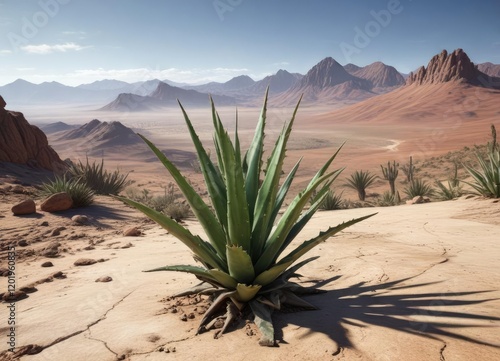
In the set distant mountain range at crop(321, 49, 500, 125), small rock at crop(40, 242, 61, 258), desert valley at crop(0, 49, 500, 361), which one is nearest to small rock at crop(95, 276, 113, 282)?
desert valley at crop(0, 49, 500, 361)

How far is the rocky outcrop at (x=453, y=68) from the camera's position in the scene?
88.6 metres

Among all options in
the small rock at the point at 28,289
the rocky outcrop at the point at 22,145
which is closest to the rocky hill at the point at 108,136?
the rocky outcrop at the point at 22,145

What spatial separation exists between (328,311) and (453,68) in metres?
106

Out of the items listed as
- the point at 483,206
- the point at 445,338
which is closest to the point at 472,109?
the point at 483,206

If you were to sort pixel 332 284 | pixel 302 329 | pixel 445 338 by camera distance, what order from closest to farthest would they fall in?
pixel 445 338 < pixel 302 329 < pixel 332 284

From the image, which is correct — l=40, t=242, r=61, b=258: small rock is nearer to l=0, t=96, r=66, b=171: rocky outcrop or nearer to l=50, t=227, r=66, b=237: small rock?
l=50, t=227, r=66, b=237: small rock

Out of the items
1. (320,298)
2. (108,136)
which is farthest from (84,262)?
(108,136)

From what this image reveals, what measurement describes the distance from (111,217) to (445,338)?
6.53 metres

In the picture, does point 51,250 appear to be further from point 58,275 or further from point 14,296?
point 14,296

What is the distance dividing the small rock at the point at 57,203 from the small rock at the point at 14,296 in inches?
161

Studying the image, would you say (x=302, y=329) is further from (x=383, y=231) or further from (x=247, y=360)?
(x=383, y=231)

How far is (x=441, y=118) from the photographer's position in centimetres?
7281

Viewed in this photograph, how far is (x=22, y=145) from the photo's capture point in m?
13.5

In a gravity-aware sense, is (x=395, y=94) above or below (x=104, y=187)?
above
